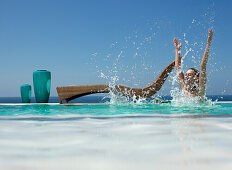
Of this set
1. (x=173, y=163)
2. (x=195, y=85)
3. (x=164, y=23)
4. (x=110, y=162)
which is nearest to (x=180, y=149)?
(x=173, y=163)

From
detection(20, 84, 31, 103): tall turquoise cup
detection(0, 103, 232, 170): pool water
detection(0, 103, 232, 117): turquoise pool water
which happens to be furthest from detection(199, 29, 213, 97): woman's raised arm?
detection(20, 84, 31, 103): tall turquoise cup

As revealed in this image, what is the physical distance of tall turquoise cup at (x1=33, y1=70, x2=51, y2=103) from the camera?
6953 millimetres

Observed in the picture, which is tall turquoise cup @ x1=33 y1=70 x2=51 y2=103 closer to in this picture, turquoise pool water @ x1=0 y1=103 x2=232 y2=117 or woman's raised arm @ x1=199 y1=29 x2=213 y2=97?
turquoise pool water @ x1=0 y1=103 x2=232 y2=117

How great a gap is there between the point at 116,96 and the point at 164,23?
240 centimetres

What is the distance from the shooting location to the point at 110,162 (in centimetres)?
87

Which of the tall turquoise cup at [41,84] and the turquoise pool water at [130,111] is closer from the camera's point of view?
the turquoise pool water at [130,111]

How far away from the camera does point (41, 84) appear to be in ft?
22.9

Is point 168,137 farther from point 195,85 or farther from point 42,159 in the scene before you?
point 195,85

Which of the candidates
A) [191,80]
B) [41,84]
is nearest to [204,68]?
[191,80]

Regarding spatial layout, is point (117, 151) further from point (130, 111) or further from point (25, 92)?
point (25, 92)

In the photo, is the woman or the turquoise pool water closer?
the turquoise pool water

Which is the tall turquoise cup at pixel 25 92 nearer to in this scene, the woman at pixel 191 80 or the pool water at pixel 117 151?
the woman at pixel 191 80

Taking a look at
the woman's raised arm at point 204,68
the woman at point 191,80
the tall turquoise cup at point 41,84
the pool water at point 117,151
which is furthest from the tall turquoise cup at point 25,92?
the pool water at point 117,151

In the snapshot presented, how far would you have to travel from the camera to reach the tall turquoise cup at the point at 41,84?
6.95 metres
